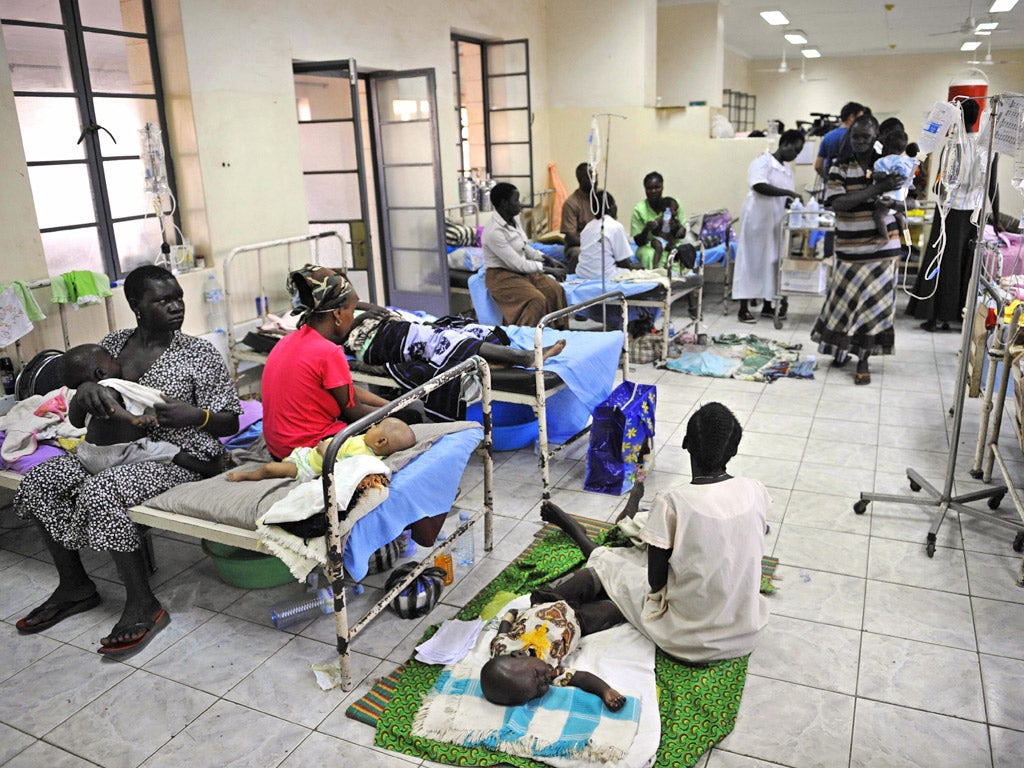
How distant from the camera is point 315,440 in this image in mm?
3289

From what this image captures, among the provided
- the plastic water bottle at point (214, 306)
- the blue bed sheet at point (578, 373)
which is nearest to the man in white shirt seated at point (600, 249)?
the blue bed sheet at point (578, 373)

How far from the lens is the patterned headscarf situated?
316cm

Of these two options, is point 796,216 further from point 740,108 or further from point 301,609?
point 740,108

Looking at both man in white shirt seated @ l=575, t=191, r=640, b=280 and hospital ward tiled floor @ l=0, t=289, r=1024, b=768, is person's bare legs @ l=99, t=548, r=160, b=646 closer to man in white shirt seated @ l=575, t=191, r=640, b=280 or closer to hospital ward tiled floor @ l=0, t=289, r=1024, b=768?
hospital ward tiled floor @ l=0, t=289, r=1024, b=768

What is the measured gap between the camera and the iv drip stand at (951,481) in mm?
3430

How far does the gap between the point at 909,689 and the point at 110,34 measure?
17.4 feet

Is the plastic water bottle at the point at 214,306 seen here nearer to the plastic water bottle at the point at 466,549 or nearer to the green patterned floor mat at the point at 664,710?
the plastic water bottle at the point at 466,549

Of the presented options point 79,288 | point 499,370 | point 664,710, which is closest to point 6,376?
point 79,288

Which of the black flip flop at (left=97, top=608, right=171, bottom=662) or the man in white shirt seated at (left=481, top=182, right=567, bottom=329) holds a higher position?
the man in white shirt seated at (left=481, top=182, right=567, bottom=329)

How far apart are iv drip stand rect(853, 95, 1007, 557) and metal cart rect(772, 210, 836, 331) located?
3650 mm

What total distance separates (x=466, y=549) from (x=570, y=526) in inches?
20.2

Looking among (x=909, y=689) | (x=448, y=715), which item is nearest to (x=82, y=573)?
(x=448, y=715)

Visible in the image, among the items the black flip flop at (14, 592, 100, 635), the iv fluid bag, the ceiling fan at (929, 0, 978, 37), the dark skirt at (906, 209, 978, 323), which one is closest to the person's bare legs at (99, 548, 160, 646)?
the black flip flop at (14, 592, 100, 635)

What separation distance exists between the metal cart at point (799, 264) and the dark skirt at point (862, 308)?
4.44 feet
